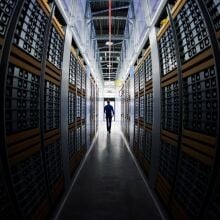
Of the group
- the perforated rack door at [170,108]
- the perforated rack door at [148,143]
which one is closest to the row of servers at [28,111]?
the perforated rack door at [170,108]

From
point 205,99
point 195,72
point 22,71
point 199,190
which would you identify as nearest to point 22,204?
point 22,71

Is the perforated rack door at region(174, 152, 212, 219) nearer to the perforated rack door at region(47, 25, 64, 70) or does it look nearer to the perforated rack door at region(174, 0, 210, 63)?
the perforated rack door at region(174, 0, 210, 63)

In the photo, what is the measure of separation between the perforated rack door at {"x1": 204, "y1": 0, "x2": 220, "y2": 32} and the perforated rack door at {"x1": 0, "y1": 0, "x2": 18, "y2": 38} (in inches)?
57.6

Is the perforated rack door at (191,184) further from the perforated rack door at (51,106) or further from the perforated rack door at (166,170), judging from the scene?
the perforated rack door at (51,106)

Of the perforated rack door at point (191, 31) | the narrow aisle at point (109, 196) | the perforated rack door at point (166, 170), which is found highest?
the perforated rack door at point (191, 31)

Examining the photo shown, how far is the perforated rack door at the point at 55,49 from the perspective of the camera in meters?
2.64

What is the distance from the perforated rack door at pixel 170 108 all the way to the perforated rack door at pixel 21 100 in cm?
151

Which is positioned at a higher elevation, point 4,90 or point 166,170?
point 4,90

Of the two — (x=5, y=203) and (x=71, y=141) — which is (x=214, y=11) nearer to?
(x=5, y=203)

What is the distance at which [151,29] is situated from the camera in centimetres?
344

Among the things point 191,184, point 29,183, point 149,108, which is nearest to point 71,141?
point 149,108

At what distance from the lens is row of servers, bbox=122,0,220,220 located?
1.62 meters

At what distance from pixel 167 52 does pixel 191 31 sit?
80cm

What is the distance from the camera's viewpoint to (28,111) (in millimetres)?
2053
